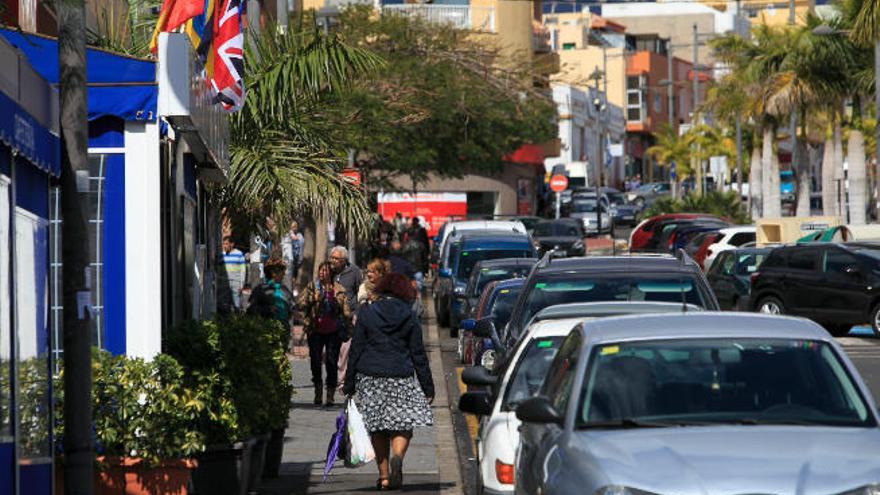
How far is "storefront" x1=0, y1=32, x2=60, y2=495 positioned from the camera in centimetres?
833

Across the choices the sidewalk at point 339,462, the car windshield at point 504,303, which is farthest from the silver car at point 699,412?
the car windshield at point 504,303

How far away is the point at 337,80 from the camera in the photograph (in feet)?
63.0

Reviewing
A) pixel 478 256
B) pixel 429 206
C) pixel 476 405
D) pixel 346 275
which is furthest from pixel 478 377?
pixel 429 206

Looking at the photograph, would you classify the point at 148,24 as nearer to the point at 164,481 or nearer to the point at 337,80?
the point at 337,80

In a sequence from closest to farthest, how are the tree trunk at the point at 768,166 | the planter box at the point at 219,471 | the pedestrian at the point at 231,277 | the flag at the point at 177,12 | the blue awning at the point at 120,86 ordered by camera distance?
the planter box at the point at 219,471 → the blue awning at the point at 120,86 → the flag at the point at 177,12 → the pedestrian at the point at 231,277 → the tree trunk at the point at 768,166

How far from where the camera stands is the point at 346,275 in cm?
2081

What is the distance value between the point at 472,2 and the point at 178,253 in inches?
2047

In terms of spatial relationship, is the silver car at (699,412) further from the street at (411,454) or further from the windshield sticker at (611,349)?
the street at (411,454)

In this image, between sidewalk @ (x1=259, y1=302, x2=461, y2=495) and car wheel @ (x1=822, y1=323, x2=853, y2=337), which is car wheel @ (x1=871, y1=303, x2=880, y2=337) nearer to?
car wheel @ (x1=822, y1=323, x2=853, y2=337)

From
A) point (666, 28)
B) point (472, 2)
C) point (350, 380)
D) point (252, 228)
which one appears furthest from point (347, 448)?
point (666, 28)

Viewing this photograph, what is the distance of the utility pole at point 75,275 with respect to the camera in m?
8.93

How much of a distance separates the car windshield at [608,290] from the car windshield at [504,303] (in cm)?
702

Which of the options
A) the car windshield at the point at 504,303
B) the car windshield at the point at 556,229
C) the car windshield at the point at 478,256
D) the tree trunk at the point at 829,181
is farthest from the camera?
the tree trunk at the point at 829,181

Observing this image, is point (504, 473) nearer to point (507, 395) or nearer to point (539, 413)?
point (507, 395)
